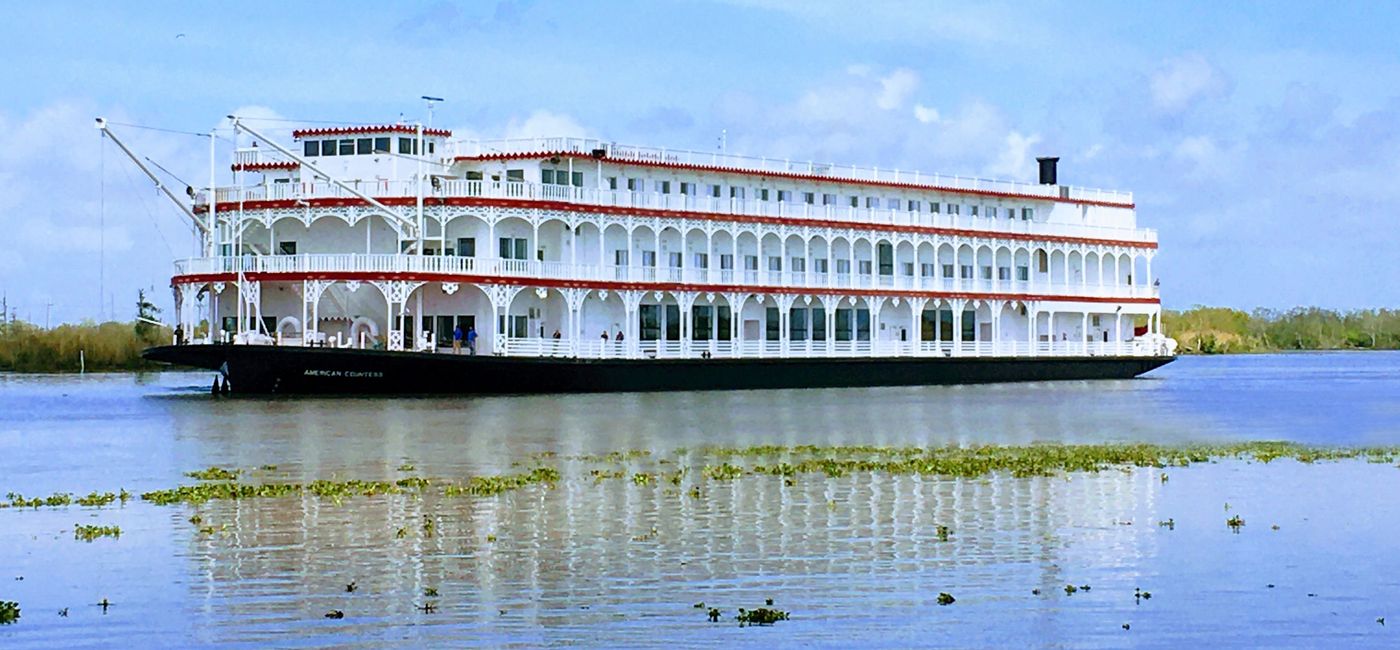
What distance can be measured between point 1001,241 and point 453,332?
24176mm

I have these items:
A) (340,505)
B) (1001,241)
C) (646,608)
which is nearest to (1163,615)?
(646,608)

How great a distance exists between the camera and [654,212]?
56.6m

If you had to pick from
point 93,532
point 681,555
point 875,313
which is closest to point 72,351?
point 875,313

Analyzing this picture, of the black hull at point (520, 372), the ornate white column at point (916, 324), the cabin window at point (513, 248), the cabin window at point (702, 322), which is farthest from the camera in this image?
the ornate white column at point (916, 324)

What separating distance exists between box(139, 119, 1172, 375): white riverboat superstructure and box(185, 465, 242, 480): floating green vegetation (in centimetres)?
2488

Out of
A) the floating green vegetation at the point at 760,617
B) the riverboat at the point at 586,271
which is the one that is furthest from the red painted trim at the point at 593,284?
the floating green vegetation at the point at 760,617

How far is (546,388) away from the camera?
5316 cm

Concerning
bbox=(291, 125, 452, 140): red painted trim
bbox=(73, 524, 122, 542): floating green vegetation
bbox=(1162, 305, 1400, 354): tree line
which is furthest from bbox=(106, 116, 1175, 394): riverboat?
bbox=(1162, 305, 1400, 354): tree line

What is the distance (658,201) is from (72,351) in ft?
117

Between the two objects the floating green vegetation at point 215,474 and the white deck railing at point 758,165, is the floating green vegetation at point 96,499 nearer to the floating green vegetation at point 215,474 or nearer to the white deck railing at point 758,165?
the floating green vegetation at point 215,474

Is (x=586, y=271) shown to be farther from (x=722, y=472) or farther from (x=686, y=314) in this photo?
(x=722, y=472)

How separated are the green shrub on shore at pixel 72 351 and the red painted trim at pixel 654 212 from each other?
28.7 m

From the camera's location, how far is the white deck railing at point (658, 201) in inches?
2061

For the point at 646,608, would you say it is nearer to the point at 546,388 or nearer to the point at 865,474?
the point at 865,474
